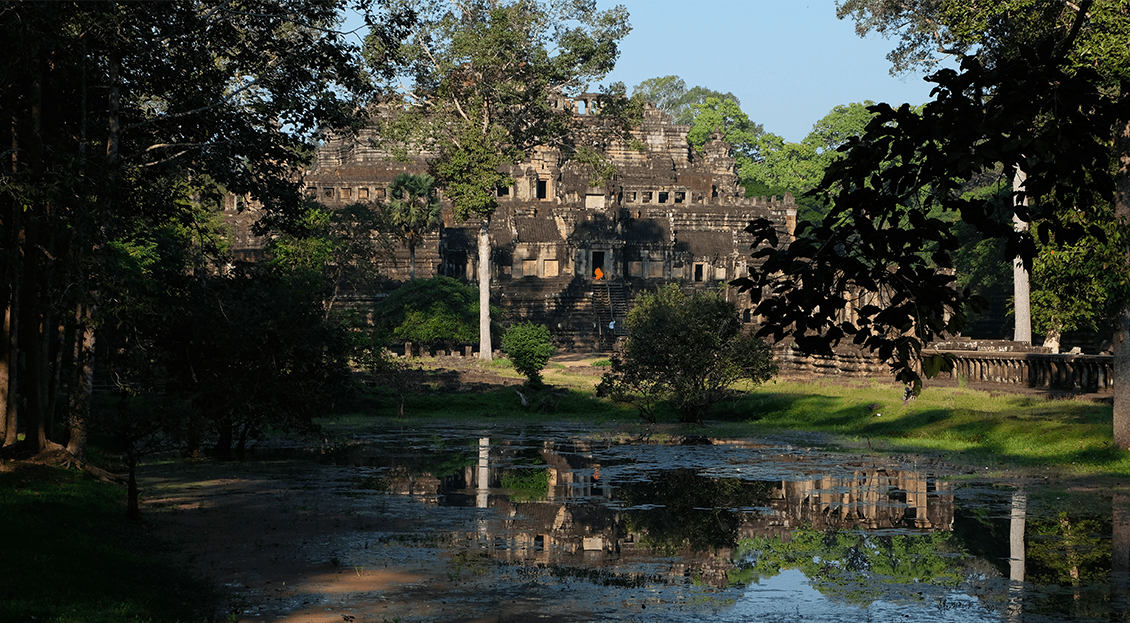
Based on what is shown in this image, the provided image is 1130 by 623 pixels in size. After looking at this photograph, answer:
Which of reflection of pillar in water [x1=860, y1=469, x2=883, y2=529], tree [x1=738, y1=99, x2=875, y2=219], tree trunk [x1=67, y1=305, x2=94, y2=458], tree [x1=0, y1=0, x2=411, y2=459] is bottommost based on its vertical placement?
reflection of pillar in water [x1=860, y1=469, x2=883, y2=529]

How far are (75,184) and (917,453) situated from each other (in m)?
17.6

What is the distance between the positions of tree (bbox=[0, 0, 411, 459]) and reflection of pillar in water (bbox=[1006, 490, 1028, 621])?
1310cm

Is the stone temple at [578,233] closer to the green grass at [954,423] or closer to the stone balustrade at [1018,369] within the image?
the stone balustrade at [1018,369]

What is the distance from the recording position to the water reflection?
36.6 feet

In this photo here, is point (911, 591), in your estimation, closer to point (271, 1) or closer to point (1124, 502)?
point (1124, 502)

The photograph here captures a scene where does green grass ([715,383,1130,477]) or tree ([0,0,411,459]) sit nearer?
tree ([0,0,411,459])

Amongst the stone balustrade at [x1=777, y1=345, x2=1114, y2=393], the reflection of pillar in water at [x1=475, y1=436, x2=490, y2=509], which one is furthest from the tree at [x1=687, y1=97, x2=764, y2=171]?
the reflection of pillar in water at [x1=475, y1=436, x2=490, y2=509]

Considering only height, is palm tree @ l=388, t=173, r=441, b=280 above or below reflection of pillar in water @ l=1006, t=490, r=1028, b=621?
above

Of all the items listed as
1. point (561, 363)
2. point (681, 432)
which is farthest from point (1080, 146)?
point (561, 363)

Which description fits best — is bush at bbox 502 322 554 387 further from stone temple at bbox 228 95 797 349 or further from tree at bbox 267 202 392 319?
stone temple at bbox 228 95 797 349

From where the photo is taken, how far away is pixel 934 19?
1639 inches

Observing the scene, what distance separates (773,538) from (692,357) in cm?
1787

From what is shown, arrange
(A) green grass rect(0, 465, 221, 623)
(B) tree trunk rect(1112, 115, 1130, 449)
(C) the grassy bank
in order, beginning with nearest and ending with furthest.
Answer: (A) green grass rect(0, 465, 221, 623), (B) tree trunk rect(1112, 115, 1130, 449), (C) the grassy bank

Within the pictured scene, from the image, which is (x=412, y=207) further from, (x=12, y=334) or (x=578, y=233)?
(x=12, y=334)
